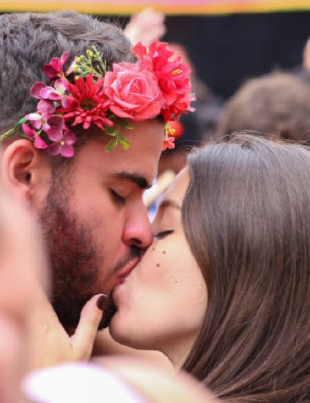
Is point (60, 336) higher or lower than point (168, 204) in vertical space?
lower

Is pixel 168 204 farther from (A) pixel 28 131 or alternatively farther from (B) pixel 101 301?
(A) pixel 28 131

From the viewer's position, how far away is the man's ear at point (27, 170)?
8.48 ft

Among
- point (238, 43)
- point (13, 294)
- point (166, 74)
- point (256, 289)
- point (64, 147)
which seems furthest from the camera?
point (238, 43)

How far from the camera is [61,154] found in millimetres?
2607

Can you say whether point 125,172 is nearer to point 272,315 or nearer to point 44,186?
point 44,186

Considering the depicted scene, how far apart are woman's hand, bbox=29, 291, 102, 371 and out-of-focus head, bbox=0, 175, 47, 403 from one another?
1.23 metres

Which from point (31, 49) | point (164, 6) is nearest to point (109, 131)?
point (31, 49)

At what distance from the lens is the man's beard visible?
102 inches

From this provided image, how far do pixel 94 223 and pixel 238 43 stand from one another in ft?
15.3

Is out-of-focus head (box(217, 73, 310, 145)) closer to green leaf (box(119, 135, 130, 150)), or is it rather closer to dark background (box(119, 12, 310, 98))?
green leaf (box(119, 135, 130, 150))

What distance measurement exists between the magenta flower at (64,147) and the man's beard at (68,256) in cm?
11

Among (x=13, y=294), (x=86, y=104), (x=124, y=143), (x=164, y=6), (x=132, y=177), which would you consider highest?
(x=13, y=294)

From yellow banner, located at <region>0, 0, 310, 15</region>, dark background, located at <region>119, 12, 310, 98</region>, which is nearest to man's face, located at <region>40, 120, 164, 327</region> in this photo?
yellow banner, located at <region>0, 0, 310, 15</region>

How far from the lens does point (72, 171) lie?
262cm
